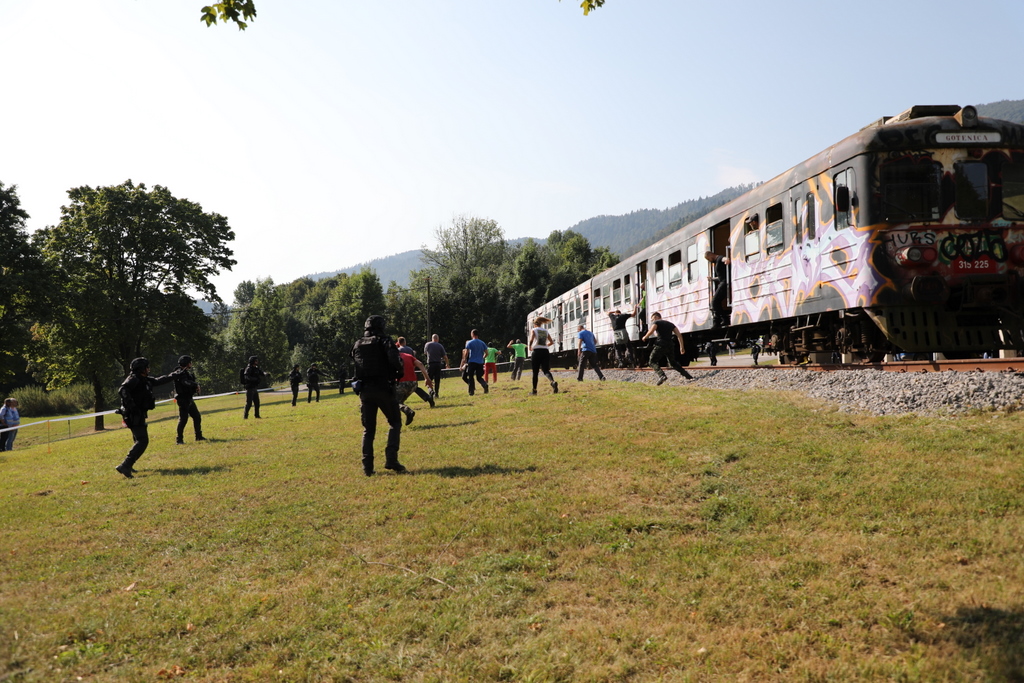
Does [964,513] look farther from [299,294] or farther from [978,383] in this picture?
[299,294]

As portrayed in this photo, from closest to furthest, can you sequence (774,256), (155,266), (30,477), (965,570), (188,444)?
(965,570) < (30,477) < (774,256) < (188,444) < (155,266)

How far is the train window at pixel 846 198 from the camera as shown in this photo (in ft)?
36.4

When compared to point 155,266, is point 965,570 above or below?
below

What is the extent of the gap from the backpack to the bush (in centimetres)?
5324

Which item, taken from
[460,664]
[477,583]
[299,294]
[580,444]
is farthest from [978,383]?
[299,294]

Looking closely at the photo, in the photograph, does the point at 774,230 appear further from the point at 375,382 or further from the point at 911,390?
the point at 375,382

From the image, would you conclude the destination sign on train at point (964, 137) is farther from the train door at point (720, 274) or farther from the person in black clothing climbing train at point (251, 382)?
the person in black clothing climbing train at point (251, 382)

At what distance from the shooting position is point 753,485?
263 inches

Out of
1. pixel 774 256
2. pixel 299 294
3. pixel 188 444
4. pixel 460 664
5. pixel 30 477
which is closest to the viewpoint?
pixel 460 664

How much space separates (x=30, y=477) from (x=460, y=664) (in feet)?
37.0

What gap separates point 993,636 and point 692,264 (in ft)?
50.3

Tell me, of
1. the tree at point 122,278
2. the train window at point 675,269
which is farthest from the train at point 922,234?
the tree at point 122,278

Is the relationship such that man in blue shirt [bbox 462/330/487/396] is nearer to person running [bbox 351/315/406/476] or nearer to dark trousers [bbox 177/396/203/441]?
dark trousers [bbox 177/396/203/441]

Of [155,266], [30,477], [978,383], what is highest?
[155,266]
